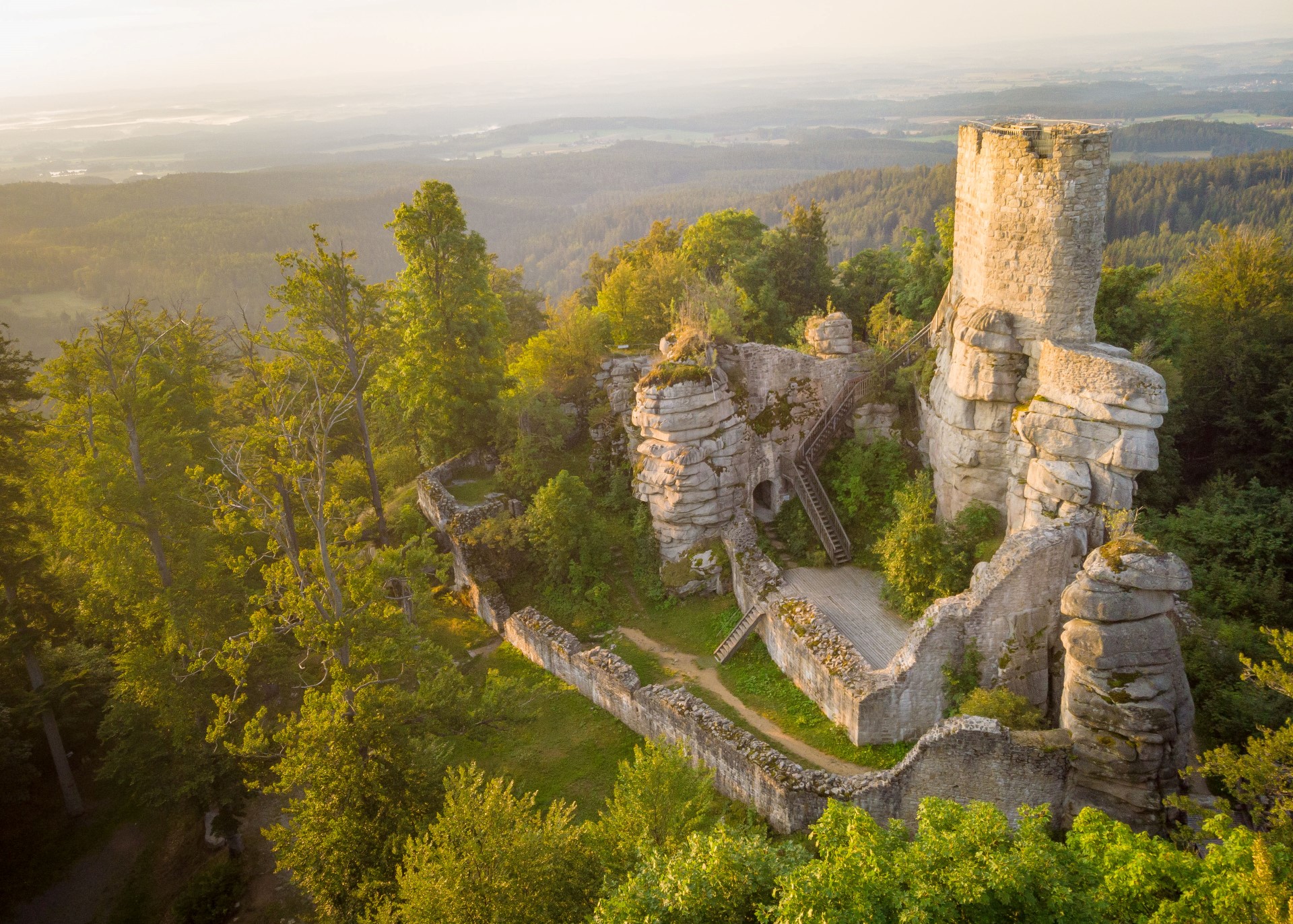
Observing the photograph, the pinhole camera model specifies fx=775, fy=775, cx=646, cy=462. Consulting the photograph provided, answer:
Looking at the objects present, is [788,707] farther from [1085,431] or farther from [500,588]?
[500,588]

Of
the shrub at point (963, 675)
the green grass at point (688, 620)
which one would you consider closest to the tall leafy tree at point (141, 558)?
the green grass at point (688, 620)

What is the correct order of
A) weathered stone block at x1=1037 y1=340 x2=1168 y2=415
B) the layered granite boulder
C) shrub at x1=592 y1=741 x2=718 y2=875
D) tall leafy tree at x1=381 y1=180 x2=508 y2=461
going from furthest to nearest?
1. tall leafy tree at x1=381 y1=180 x2=508 y2=461
2. the layered granite boulder
3. weathered stone block at x1=1037 y1=340 x2=1168 y2=415
4. shrub at x1=592 y1=741 x2=718 y2=875

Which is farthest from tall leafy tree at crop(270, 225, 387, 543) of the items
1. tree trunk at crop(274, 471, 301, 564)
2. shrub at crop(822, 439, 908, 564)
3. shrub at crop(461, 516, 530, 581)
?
shrub at crop(822, 439, 908, 564)

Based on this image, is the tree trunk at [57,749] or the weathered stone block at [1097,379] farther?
the tree trunk at [57,749]

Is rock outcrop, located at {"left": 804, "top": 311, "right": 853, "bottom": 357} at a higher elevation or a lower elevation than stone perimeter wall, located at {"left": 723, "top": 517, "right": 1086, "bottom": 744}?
higher

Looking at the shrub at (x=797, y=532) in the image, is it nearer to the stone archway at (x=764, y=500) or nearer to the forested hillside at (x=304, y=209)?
the stone archway at (x=764, y=500)

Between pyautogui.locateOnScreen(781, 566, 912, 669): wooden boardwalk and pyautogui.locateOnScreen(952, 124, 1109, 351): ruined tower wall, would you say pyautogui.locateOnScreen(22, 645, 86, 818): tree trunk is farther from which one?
pyautogui.locateOnScreen(952, 124, 1109, 351): ruined tower wall

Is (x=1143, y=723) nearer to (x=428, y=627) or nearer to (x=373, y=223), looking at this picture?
(x=428, y=627)
